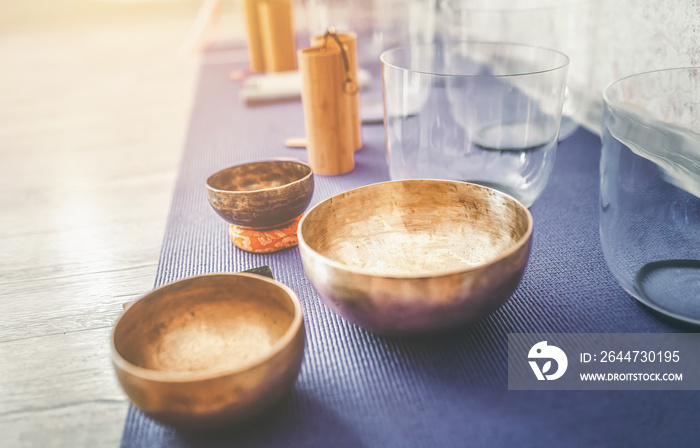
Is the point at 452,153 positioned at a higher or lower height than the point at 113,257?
higher

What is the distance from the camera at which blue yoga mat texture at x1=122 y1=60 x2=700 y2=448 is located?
356 mm

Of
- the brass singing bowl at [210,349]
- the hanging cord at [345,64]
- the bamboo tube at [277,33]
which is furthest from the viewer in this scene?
A: the bamboo tube at [277,33]

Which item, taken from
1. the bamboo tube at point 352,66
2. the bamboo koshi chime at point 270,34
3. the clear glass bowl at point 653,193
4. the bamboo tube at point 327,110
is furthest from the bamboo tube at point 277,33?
Answer: the clear glass bowl at point 653,193

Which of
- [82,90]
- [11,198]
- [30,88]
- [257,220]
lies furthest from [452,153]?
[30,88]

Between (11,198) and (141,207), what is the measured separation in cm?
27

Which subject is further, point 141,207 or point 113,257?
point 141,207

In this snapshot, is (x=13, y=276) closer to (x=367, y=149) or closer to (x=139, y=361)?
(x=139, y=361)

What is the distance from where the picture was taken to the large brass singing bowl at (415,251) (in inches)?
14.4

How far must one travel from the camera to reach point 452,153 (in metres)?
0.63

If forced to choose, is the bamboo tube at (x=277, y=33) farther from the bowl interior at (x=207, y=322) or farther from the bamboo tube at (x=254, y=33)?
the bowl interior at (x=207, y=322)

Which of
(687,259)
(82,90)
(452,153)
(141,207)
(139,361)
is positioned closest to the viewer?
(139,361)

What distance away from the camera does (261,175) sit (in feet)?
2.23

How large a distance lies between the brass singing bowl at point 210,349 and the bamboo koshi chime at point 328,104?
426 millimetres

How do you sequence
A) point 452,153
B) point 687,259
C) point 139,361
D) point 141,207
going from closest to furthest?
point 139,361
point 687,259
point 452,153
point 141,207
